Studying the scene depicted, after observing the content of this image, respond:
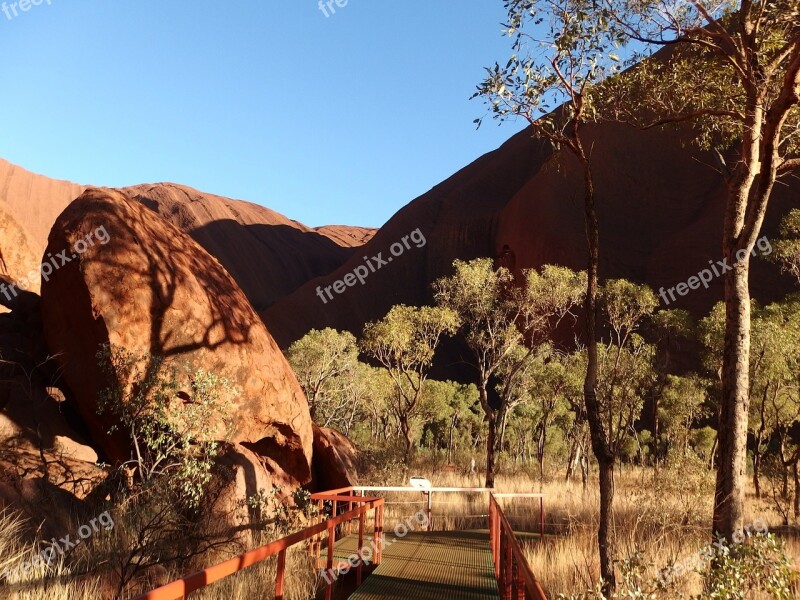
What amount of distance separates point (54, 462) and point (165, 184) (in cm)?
11029

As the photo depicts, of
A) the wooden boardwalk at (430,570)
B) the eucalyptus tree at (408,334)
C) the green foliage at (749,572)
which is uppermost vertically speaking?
the eucalyptus tree at (408,334)

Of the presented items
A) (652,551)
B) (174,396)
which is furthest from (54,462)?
(652,551)

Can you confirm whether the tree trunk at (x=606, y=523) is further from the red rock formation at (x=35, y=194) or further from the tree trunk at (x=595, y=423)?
the red rock formation at (x=35, y=194)

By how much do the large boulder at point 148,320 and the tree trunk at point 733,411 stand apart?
7993 mm

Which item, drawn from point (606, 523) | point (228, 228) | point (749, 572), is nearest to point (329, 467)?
point (606, 523)

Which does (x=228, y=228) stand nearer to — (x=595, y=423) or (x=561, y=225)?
(x=561, y=225)

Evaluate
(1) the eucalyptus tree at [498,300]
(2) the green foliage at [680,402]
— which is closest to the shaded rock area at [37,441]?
(1) the eucalyptus tree at [498,300]

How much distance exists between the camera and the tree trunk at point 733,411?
21.3ft

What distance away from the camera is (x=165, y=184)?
111 metres

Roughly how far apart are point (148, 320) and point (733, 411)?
30.3ft

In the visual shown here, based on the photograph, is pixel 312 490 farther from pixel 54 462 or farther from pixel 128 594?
pixel 128 594

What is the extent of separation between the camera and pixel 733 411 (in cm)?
680

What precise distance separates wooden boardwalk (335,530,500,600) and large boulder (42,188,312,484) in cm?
300

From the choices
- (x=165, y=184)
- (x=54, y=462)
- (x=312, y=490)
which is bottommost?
(x=312, y=490)
